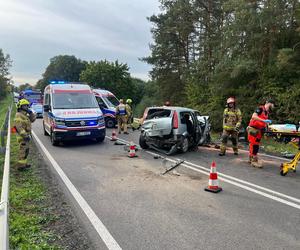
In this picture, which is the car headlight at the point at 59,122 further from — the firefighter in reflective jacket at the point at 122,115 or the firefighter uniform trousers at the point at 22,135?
the firefighter in reflective jacket at the point at 122,115

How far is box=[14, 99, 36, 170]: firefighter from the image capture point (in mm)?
8195

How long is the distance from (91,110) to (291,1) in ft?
37.0

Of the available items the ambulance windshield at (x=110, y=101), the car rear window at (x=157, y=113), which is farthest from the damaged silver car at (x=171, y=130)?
the ambulance windshield at (x=110, y=101)

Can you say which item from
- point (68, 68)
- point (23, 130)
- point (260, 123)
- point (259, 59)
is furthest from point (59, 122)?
point (68, 68)

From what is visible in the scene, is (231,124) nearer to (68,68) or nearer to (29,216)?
(29,216)

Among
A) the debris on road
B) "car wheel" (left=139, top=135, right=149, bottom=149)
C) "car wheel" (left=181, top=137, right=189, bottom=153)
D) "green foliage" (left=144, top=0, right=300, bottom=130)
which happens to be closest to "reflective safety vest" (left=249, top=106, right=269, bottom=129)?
the debris on road

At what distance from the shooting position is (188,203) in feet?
18.5

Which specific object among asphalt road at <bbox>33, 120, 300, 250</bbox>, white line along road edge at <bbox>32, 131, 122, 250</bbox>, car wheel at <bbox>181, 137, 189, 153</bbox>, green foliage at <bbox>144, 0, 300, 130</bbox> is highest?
green foliage at <bbox>144, 0, 300, 130</bbox>

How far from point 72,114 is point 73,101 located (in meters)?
1.06

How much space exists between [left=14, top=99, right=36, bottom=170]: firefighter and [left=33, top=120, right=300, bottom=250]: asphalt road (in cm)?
103

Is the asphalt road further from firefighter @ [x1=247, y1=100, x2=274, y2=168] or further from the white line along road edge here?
firefighter @ [x1=247, y1=100, x2=274, y2=168]

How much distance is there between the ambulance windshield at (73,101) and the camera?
41.6 feet

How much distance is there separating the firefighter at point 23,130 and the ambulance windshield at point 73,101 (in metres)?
4.00

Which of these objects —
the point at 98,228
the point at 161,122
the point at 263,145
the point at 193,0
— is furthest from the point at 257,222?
the point at 193,0
